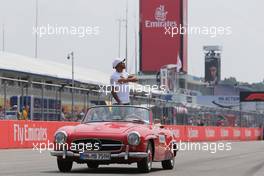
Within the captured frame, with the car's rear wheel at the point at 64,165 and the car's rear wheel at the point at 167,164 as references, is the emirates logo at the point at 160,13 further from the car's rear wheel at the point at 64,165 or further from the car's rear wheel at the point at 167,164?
the car's rear wheel at the point at 64,165

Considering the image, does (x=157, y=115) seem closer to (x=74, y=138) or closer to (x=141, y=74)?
(x=74, y=138)

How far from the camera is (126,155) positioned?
1298 centimetres

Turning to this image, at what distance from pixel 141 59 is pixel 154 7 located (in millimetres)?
8213

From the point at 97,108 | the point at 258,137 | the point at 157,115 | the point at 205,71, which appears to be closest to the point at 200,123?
the point at 157,115

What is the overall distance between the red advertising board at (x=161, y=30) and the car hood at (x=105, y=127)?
102 metres

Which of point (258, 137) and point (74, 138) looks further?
point (258, 137)

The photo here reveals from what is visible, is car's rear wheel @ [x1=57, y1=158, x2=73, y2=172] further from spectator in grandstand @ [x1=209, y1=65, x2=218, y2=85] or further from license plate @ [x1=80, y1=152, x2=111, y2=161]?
spectator in grandstand @ [x1=209, y1=65, x2=218, y2=85]

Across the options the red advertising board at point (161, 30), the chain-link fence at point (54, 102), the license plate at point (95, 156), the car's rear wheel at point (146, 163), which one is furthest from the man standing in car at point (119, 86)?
the red advertising board at point (161, 30)

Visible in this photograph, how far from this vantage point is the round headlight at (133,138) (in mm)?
13055

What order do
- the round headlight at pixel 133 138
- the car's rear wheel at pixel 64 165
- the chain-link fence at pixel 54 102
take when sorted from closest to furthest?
the round headlight at pixel 133 138 < the car's rear wheel at pixel 64 165 < the chain-link fence at pixel 54 102

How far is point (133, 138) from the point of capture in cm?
1307

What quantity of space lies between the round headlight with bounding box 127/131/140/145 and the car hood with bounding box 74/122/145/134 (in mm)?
163

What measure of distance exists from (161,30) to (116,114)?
10352cm

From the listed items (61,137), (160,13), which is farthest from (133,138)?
(160,13)
